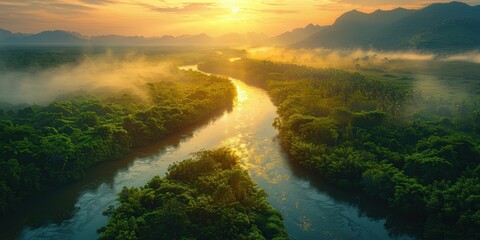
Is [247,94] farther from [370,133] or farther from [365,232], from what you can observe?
[365,232]

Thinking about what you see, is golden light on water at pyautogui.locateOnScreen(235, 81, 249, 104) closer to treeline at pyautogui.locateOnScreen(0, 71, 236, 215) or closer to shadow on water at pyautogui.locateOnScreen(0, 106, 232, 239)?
treeline at pyautogui.locateOnScreen(0, 71, 236, 215)

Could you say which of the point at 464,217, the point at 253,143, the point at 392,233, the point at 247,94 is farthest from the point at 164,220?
the point at 247,94

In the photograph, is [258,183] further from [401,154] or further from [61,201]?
[61,201]

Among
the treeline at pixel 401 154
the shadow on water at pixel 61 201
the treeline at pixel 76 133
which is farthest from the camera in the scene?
the treeline at pixel 76 133

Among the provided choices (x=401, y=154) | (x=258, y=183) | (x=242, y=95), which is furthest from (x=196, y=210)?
(x=242, y=95)

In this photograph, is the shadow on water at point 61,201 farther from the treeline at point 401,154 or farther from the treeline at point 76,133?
the treeline at point 401,154

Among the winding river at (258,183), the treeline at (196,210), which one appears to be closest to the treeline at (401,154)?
the winding river at (258,183)
